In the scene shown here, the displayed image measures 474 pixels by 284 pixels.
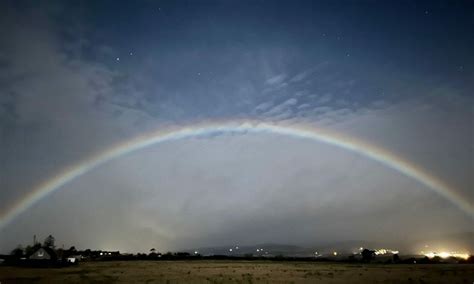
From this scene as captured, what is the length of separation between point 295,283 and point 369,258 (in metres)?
76.2

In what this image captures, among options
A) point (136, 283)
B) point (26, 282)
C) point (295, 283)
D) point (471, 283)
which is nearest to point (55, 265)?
point (26, 282)

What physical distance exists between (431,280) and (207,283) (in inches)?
867

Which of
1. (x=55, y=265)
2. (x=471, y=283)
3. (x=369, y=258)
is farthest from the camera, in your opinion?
(x=369, y=258)

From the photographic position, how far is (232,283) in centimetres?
4009

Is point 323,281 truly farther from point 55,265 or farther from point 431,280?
point 55,265

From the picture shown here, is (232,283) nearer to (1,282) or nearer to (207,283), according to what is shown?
(207,283)

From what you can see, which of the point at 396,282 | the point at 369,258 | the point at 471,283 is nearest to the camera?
the point at 471,283

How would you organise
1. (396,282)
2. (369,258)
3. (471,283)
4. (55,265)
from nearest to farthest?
(471,283)
(396,282)
(55,265)
(369,258)

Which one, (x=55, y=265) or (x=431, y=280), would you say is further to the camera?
(x=55, y=265)

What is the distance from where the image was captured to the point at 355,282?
42281 mm

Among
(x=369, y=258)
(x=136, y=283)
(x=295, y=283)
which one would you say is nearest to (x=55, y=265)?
(x=136, y=283)

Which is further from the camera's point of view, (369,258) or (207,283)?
(369,258)

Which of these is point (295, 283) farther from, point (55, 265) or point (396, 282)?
point (55, 265)

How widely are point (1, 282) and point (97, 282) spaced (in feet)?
28.1
